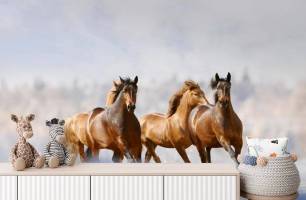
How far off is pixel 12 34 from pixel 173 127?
1.32 meters

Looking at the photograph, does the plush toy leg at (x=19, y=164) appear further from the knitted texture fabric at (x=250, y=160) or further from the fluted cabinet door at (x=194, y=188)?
the knitted texture fabric at (x=250, y=160)

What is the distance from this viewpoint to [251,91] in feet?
10.1

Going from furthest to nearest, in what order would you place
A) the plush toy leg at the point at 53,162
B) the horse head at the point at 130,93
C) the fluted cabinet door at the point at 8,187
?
the horse head at the point at 130,93, the plush toy leg at the point at 53,162, the fluted cabinet door at the point at 8,187

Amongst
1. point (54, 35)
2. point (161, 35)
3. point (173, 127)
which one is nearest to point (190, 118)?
point (173, 127)

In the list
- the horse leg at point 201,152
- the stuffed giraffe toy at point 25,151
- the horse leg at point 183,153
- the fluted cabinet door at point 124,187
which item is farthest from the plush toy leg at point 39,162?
the horse leg at point 201,152

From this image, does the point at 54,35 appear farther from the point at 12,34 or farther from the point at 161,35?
the point at 161,35

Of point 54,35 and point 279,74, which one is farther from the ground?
point 54,35

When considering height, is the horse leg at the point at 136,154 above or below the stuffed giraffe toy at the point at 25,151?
below

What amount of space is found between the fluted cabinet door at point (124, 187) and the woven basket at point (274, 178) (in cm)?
54

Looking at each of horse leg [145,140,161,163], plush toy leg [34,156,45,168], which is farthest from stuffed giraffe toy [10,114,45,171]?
horse leg [145,140,161,163]

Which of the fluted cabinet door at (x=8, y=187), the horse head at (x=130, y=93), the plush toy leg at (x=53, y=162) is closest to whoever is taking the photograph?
the fluted cabinet door at (x=8, y=187)

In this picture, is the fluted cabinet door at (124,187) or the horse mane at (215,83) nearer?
the fluted cabinet door at (124,187)

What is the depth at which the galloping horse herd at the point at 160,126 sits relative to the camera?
3047mm

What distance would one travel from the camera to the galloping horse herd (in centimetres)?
305
